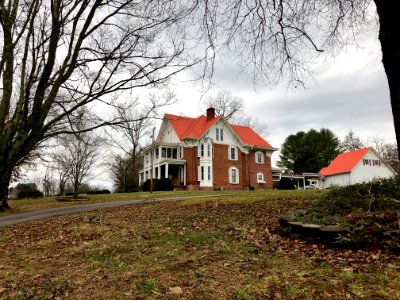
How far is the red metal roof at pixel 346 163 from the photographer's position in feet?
149

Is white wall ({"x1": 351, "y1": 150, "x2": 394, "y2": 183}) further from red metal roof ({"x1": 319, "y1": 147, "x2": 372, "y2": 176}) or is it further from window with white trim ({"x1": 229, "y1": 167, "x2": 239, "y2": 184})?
window with white trim ({"x1": 229, "y1": 167, "x2": 239, "y2": 184})

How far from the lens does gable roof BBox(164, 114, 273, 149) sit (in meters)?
38.0

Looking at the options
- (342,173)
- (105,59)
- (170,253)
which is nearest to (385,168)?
(342,173)

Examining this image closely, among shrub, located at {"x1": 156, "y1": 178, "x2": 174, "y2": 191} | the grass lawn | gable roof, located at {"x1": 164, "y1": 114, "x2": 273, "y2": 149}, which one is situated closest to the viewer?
the grass lawn

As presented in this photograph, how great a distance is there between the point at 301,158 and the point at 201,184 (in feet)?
102

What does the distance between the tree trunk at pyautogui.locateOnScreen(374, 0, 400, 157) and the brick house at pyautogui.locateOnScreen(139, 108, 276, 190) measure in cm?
3217

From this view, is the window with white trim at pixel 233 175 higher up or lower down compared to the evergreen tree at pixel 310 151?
lower down

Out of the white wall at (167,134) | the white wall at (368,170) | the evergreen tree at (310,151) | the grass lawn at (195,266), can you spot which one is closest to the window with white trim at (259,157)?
the white wall at (167,134)

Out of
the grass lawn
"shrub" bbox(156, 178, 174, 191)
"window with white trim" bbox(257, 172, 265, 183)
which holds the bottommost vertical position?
the grass lawn

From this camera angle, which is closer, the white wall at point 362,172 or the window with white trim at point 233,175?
the window with white trim at point 233,175

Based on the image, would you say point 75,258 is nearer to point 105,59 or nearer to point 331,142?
point 105,59

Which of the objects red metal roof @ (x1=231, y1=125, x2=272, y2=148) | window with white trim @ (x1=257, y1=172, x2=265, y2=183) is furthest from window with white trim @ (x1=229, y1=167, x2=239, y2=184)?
red metal roof @ (x1=231, y1=125, x2=272, y2=148)

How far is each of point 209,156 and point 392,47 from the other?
33842mm

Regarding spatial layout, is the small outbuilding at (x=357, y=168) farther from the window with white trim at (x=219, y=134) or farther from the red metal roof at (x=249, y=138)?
Result: the window with white trim at (x=219, y=134)
